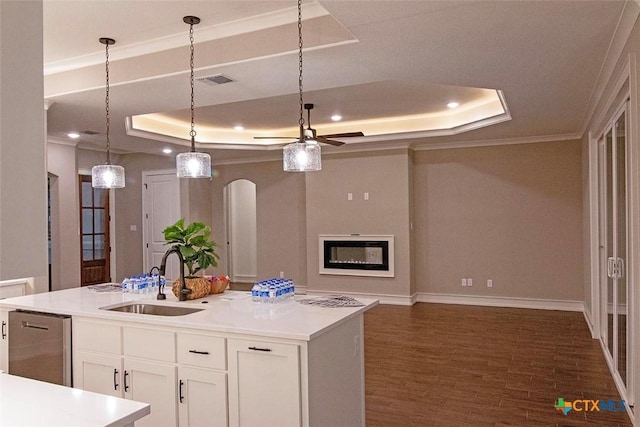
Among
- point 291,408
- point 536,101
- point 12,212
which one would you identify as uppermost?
point 536,101

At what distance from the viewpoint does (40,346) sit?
3.07 meters

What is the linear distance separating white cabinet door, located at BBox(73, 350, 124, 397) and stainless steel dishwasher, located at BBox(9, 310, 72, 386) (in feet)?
0.25

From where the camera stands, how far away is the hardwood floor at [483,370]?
337 cm

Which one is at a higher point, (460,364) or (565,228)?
(565,228)

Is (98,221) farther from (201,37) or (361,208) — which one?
(201,37)

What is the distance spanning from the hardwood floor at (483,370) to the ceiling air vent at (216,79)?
2.81m

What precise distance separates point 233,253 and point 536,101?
7.10m

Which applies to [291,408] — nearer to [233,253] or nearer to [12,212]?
[12,212]

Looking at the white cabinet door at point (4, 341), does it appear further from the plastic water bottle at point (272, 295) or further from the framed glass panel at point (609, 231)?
the framed glass panel at point (609, 231)

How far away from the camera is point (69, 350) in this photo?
299 cm

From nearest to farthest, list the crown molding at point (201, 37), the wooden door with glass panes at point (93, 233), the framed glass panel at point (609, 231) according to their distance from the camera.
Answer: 1. the crown molding at point (201, 37)
2. the framed glass panel at point (609, 231)
3. the wooden door with glass panes at point (93, 233)

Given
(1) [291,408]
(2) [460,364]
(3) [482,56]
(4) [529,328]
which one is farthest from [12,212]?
(4) [529,328]

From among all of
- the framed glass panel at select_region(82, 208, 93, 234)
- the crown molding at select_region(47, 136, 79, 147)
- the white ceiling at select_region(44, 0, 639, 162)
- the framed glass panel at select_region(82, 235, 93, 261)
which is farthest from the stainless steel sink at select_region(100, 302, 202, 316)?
the framed glass panel at select_region(82, 208, 93, 234)

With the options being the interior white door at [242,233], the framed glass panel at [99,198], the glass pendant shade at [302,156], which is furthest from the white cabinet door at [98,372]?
the interior white door at [242,233]
